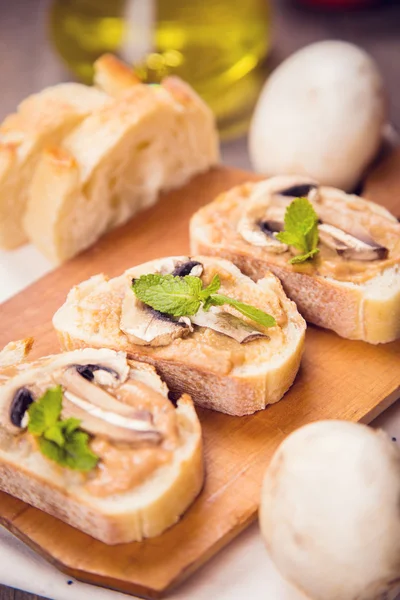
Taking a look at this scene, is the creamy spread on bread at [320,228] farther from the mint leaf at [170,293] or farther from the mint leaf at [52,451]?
the mint leaf at [52,451]

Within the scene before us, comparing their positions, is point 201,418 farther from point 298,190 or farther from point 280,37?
point 280,37

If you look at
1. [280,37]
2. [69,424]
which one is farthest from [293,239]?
[280,37]

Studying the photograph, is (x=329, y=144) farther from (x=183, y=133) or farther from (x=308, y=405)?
(x=308, y=405)

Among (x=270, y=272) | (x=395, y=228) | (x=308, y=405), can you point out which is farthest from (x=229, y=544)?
(x=395, y=228)

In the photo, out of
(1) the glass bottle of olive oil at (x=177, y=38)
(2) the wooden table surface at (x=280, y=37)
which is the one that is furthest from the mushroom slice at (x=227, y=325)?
(2) the wooden table surface at (x=280, y=37)

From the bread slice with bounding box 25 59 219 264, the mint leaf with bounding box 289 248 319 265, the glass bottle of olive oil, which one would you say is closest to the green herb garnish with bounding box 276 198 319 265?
the mint leaf with bounding box 289 248 319 265
